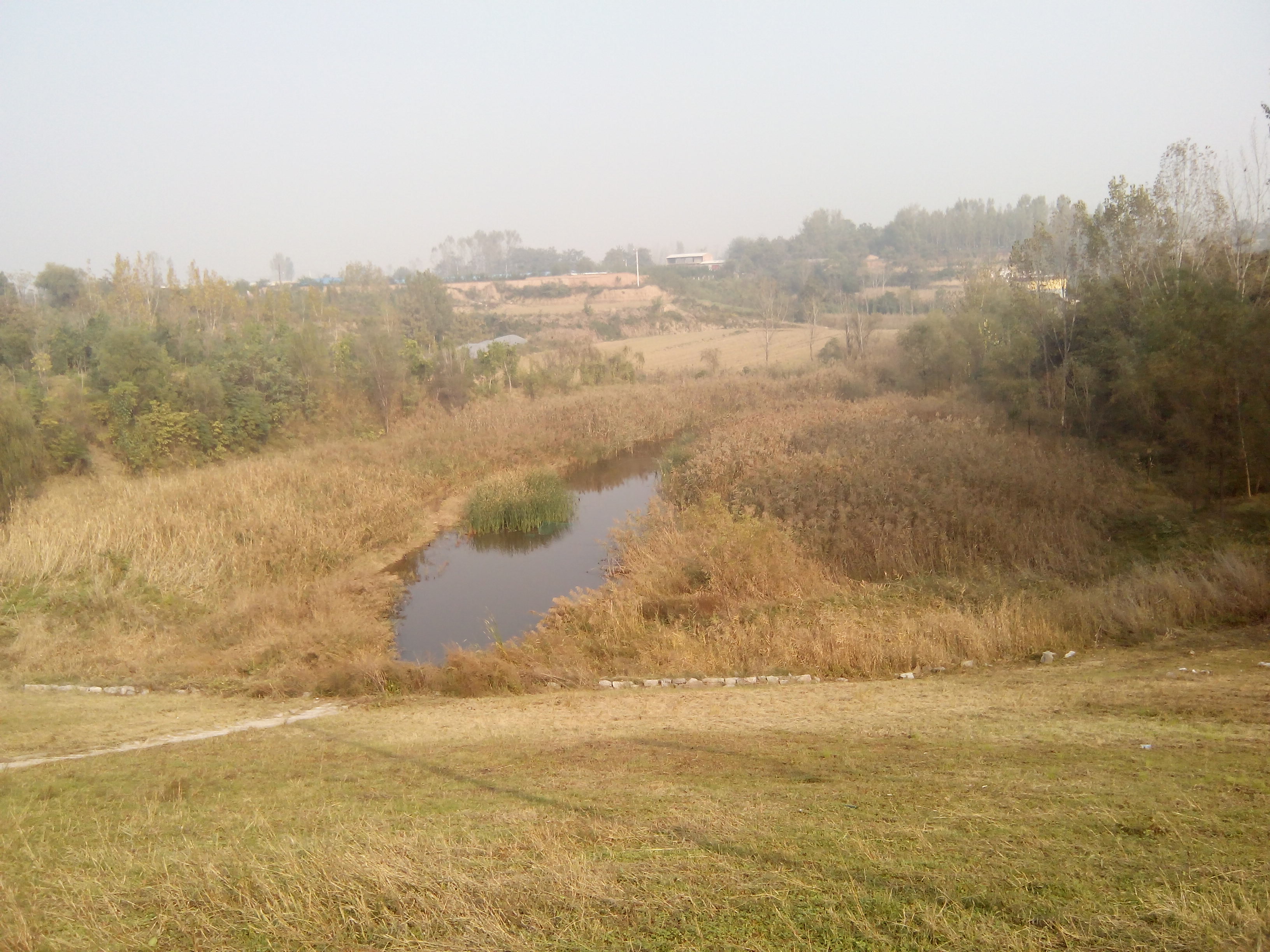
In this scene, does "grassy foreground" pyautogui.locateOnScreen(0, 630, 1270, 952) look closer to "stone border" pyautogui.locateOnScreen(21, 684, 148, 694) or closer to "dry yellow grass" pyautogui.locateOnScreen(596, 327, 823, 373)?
"stone border" pyautogui.locateOnScreen(21, 684, 148, 694)

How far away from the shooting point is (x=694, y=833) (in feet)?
14.9

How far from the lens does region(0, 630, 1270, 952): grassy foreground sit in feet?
11.6

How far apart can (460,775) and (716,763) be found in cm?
199

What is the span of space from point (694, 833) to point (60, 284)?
2470 inches

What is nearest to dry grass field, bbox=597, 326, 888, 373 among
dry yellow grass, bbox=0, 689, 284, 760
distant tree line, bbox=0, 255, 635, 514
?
distant tree line, bbox=0, 255, 635, 514

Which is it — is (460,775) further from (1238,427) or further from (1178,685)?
(1238,427)

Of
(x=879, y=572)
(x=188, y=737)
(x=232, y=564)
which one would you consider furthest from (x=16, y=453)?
(x=879, y=572)

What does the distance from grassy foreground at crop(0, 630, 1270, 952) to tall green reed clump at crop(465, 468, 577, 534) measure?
13407 mm

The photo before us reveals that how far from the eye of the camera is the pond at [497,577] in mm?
14594

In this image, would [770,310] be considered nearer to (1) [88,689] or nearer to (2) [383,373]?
(2) [383,373]

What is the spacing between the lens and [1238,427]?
15055mm

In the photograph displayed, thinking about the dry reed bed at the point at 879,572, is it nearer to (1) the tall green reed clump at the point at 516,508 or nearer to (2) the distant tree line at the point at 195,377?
(1) the tall green reed clump at the point at 516,508

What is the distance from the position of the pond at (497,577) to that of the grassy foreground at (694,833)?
6.35m

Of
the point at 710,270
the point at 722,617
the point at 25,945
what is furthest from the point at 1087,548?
the point at 710,270
